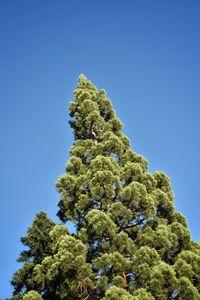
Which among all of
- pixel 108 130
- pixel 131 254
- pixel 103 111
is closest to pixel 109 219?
pixel 131 254

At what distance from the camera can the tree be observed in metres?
14.2

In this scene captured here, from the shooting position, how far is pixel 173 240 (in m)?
16.2

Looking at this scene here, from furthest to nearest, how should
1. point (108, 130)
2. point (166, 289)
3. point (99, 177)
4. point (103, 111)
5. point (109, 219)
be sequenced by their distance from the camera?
point (103, 111)
point (108, 130)
point (99, 177)
point (109, 219)
point (166, 289)

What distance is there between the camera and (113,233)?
15.6 m

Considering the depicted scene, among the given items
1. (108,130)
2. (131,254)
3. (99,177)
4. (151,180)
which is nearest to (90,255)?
(131,254)

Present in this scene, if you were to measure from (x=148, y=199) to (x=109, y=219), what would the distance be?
7.80ft

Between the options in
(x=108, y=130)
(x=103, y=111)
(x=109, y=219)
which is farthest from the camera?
(x=103, y=111)

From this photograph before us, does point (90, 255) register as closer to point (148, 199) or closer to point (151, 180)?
point (148, 199)

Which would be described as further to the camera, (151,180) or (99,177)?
(151,180)

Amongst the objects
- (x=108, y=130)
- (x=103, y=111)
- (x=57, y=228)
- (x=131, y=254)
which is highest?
(x=103, y=111)

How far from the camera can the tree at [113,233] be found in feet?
46.6

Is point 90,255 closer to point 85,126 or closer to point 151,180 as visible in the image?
point 151,180

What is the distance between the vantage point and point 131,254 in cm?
1564

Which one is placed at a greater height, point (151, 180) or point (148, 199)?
point (151, 180)
